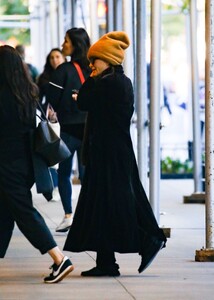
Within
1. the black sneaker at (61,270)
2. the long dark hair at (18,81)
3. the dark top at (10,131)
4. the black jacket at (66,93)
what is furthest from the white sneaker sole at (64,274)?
the black jacket at (66,93)

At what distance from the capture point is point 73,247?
899cm

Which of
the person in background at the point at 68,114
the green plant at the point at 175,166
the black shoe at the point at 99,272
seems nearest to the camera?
the black shoe at the point at 99,272

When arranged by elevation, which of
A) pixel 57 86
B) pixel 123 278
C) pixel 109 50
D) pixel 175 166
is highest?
pixel 109 50

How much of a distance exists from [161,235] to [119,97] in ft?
3.51

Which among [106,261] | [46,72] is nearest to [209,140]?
[106,261]

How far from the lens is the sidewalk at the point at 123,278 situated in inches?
325

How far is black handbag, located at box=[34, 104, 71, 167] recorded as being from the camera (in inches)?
346

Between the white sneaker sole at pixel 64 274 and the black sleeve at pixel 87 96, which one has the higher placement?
the black sleeve at pixel 87 96

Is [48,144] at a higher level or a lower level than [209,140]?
higher

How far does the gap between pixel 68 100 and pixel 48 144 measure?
12.5ft

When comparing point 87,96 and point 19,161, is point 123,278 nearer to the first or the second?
point 19,161

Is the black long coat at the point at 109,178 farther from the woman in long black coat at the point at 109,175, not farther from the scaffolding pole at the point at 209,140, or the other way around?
the scaffolding pole at the point at 209,140

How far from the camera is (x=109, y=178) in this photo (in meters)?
8.98

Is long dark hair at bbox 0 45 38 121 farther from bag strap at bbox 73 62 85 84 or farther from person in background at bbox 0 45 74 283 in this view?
A: bag strap at bbox 73 62 85 84
